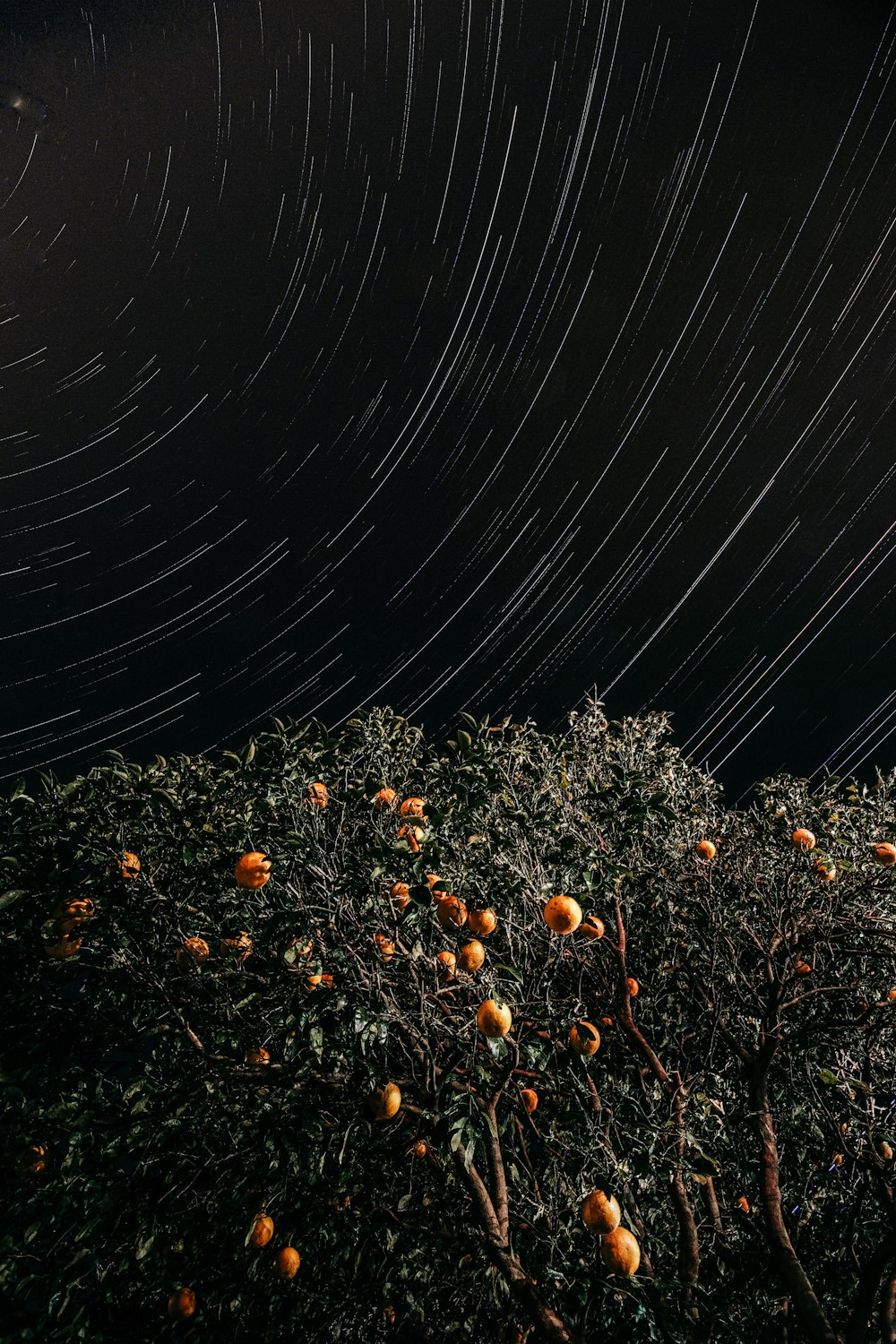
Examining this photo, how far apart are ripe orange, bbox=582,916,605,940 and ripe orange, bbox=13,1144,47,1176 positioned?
285 cm

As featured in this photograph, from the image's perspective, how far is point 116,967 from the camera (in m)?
2.75

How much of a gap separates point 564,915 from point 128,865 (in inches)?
83.5

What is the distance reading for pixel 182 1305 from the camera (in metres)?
2.62

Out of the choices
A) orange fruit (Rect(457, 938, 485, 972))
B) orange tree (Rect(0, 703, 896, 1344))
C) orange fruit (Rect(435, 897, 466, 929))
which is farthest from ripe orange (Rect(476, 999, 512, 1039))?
orange fruit (Rect(435, 897, 466, 929))

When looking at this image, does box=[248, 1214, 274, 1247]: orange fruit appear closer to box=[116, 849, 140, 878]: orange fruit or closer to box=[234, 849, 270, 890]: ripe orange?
box=[234, 849, 270, 890]: ripe orange

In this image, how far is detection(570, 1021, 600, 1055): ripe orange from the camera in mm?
2562

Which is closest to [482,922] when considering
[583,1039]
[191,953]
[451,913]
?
[451,913]

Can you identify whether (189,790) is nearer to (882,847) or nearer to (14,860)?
(14,860)

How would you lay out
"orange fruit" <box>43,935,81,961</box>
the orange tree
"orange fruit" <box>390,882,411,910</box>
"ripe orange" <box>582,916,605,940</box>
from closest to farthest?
the orange tree → "orange fruit" <box>43,935,81,961</box> → "orange fruit" <box>390,882,411,910</box> → "ripe orange" <box>582,916,605,940</box>

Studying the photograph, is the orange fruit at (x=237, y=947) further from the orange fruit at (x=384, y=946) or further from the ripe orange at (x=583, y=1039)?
the ripe orange at (x=583, y=1039)

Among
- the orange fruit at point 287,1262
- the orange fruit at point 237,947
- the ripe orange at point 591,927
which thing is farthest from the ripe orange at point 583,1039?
the orange fruit at point 237,947

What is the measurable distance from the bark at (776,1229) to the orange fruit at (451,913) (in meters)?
2.00

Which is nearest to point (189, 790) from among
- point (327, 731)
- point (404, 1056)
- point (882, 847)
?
point (327, 731)

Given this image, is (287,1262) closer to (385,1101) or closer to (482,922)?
(385,1101)
